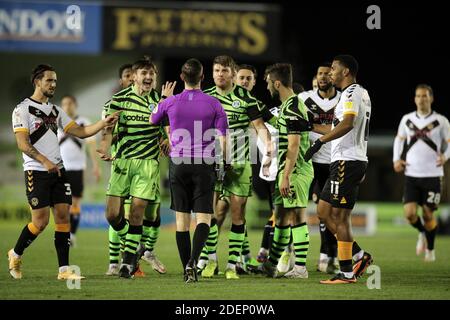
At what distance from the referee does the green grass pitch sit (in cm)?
53

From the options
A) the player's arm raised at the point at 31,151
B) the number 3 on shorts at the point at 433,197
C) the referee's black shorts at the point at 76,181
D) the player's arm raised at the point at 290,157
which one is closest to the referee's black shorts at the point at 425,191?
the number 3 on shorts at the point at 433,197

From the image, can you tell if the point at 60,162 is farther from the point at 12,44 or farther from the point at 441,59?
the point at 441,59

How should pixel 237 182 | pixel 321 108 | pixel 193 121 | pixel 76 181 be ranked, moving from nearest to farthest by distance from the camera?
1. pixel 193 121
2. pixel 237 182
3. pixel 321 108
4. pixel 76 181

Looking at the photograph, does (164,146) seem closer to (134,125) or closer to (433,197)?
(134,125)

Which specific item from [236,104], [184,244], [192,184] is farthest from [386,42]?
[184,244]

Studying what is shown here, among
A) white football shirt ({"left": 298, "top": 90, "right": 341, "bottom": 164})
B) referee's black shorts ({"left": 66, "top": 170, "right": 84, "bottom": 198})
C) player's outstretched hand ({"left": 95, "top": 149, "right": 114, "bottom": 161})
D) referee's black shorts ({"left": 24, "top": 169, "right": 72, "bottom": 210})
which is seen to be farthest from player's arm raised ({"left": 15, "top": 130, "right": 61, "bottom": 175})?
referee's black shorts ({"left": 66, "top": 170, "right": 84, "bottom": 198})

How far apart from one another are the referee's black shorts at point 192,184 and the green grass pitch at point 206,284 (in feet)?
2.82

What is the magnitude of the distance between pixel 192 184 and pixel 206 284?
3.64 feet

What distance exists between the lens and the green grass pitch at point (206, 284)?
8.95 m

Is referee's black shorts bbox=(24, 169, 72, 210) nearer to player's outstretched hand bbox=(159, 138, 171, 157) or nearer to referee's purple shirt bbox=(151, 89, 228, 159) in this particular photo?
player's outstretched hand bbox=(159, 138, 171, 157)

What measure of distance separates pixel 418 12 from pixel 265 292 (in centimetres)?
2798

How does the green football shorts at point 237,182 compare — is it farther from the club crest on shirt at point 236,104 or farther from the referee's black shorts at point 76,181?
the referee's black shorts at point 76,181

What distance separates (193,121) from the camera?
9.79 meters

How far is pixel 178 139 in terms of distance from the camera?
9.88 metres
